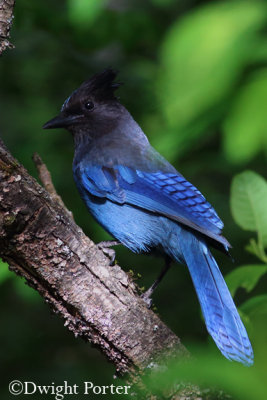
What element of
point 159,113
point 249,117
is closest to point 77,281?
point 249,117

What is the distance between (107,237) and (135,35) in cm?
173

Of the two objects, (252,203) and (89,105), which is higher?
(89,105)

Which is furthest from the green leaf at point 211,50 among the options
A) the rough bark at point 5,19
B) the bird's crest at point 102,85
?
the bird's crest at point 102,85

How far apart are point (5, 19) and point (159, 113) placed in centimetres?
238

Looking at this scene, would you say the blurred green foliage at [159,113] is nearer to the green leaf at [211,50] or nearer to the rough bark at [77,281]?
the green leaf at [211,50]

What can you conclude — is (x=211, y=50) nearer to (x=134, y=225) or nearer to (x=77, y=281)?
(x=77, y=281)

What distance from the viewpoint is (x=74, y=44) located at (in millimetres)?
4359

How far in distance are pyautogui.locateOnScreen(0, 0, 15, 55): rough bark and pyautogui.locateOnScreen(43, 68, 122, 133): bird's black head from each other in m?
1.46

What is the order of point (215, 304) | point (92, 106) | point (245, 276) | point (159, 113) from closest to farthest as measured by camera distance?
1. point (245, 276)
2. point (215, 304)
3. point (92, 106)
4. point (159, 113)

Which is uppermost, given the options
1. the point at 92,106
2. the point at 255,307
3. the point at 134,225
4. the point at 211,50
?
the point at 92,106

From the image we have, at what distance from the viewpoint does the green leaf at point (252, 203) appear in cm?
227

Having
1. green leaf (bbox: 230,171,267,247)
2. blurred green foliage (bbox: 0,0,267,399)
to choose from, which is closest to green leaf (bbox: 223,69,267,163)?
blurred green foliage (bbox: 0,0,267,399)

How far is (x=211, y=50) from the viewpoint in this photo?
2.00m

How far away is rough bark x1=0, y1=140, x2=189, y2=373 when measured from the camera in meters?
1.92
